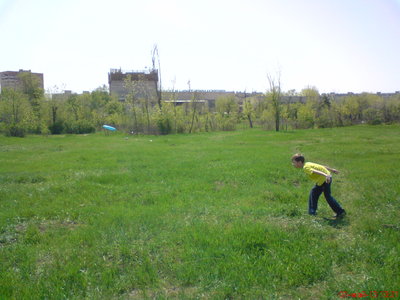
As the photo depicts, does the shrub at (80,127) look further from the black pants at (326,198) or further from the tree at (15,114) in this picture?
the black pants at (326,198)

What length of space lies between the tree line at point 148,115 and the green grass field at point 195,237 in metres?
27.9

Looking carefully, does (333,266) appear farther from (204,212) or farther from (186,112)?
(186,112)

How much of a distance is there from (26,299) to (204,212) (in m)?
4.14

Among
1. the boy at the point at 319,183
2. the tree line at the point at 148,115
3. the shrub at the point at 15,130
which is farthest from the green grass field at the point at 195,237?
the tree line at the point at 148,115

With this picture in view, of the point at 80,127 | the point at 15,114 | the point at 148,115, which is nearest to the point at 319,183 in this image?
the point at 148,115

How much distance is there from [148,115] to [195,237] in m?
34.6

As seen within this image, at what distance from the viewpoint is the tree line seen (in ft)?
121

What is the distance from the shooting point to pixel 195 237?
234 inches

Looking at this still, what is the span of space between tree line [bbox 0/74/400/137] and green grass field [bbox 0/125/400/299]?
27.9 metres

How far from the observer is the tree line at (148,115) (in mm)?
36844

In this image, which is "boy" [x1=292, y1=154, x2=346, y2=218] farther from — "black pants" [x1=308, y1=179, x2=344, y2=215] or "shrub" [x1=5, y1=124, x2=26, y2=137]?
"shrub" [x1=5, y1=124, x2=26, y2=137]

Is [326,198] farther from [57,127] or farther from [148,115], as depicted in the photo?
[57,127]

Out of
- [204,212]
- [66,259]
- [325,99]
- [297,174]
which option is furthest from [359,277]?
[325,99]

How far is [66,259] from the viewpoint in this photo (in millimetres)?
5332
